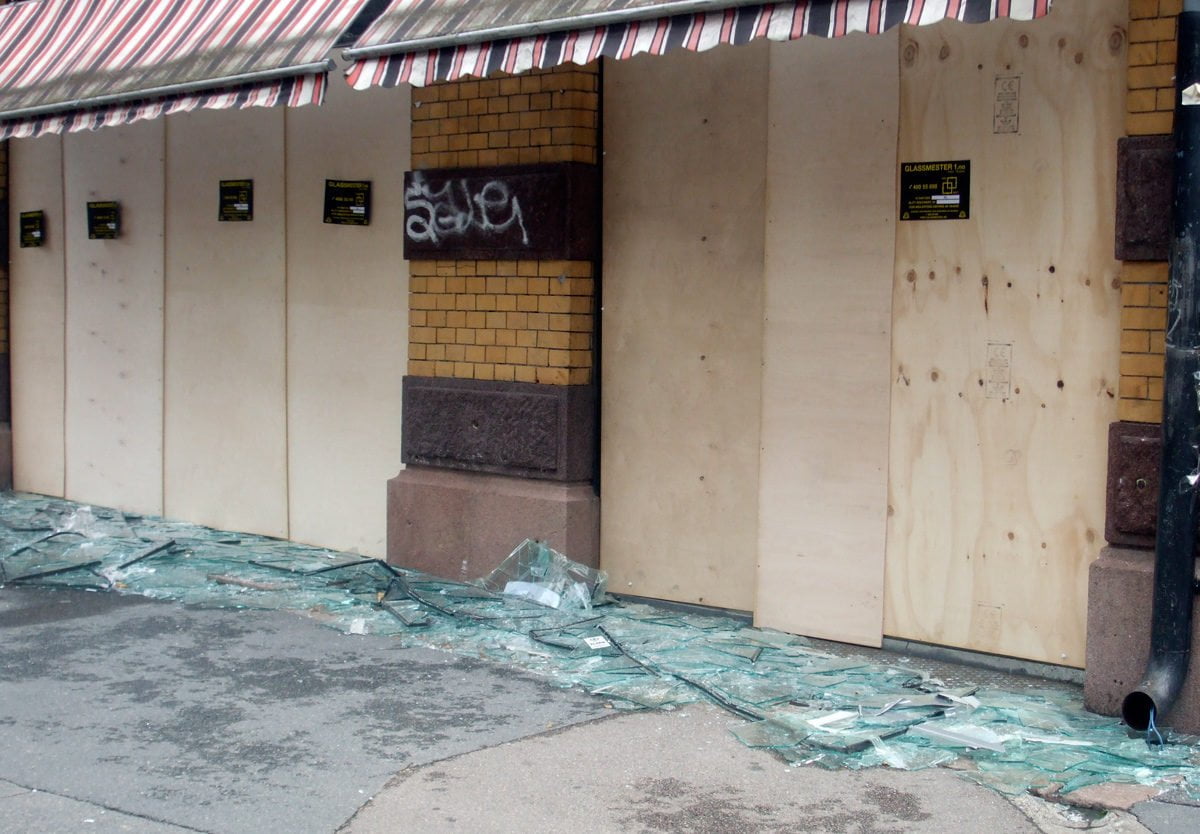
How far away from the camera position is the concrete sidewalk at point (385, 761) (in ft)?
15.3

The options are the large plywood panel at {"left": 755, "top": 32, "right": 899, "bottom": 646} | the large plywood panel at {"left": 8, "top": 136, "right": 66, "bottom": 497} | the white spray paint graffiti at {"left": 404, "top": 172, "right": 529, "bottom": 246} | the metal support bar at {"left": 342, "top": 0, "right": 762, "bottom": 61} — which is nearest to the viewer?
the metal support bar at {"left": 342, "top": 0, "right": 762, "bottom": 61}

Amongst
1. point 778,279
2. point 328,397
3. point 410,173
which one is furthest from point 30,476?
point 778,279

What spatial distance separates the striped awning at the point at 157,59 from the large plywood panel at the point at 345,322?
2.79ft

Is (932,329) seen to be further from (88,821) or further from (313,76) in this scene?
(88,821)

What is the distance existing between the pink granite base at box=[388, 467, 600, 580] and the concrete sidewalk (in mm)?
1139

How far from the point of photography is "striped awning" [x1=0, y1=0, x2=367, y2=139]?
7.39 m

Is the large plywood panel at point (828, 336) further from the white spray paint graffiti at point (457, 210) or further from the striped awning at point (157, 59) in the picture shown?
the striped awning at point (157, 59)

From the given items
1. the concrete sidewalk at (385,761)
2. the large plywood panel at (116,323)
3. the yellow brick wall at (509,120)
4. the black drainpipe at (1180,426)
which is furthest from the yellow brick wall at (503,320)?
the black drainpipe at (1180,426)

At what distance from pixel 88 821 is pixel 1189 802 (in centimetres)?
355

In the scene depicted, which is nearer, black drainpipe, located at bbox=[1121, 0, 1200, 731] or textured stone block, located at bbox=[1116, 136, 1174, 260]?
black drainpipe, located at bbox=[1121, 0, 1200, 731]

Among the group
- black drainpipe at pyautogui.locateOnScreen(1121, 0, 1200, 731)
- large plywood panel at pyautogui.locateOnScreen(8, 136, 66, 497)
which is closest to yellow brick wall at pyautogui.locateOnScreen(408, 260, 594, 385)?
black drainpipe at pyautogui.locateOnScreen(1121, 0, 1200, 731)

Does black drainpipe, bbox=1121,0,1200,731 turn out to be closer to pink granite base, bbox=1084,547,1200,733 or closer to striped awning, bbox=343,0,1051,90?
pink granite base, bbox=1084,547,1200,733

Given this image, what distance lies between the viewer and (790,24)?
18.1ft

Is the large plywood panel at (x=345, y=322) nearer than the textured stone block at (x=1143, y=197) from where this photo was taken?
No
